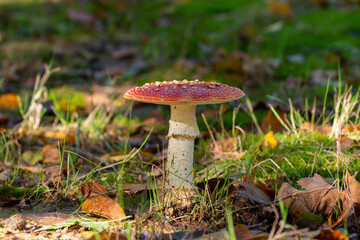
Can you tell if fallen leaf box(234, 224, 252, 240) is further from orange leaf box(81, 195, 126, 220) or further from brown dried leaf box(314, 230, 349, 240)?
orange leaf box(81, 195, 126, 220)

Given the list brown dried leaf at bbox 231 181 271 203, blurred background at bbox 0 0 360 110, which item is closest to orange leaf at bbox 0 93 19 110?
blurred background at bbox 0 0 360 110

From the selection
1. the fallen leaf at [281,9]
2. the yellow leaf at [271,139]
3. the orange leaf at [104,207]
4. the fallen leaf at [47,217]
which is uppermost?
the fallen leaf at [281,9]

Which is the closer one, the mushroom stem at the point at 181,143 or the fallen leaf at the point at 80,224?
the fallen leaf at the point at 80,224

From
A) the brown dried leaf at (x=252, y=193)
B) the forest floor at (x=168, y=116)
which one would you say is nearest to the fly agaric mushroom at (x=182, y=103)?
the forest floor at (x=168, y=116)

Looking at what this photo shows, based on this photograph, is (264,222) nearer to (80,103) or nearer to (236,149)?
(236,149)

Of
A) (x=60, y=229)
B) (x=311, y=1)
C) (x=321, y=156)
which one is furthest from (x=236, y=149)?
(x=311, y=1)

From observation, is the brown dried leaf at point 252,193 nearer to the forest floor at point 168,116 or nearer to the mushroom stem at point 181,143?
the forest floor at point 168,116

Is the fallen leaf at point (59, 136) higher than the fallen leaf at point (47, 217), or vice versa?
the fallen leaf at point (59, 136)

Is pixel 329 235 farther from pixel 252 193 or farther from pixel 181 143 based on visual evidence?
pixel 181 143

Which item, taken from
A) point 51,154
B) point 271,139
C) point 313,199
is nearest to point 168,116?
point 51,154
